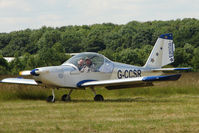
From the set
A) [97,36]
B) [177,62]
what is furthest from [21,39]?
[177,62]

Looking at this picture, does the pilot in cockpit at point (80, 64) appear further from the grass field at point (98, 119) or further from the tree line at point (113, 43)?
the tree line at point (113, 43)

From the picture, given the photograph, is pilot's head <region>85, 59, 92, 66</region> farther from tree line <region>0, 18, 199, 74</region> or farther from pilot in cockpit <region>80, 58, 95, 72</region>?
tree line <region>0, 18, 199, 74</region>

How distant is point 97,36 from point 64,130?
107298mm

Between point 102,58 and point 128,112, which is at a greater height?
point 102,58

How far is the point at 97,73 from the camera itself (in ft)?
56.8

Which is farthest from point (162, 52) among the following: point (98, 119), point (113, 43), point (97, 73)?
point (113, 43)

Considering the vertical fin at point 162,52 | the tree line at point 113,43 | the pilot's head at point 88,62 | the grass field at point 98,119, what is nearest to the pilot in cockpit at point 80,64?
the pilot's head at point 88,62

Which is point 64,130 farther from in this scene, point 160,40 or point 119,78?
point 160,40

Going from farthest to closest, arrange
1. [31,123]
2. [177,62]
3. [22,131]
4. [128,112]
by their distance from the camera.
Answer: [177,62] < [128,112] < [31,123] < [22,131]

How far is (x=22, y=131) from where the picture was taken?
9.41 metres

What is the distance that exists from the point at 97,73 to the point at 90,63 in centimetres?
49

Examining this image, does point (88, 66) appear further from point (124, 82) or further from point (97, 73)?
point (124, 82)

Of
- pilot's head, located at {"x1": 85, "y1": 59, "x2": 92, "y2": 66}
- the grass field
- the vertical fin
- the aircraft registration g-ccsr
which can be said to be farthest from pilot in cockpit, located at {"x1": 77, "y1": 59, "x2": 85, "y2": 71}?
the vertical fin

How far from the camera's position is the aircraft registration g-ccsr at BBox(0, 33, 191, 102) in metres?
16.1
